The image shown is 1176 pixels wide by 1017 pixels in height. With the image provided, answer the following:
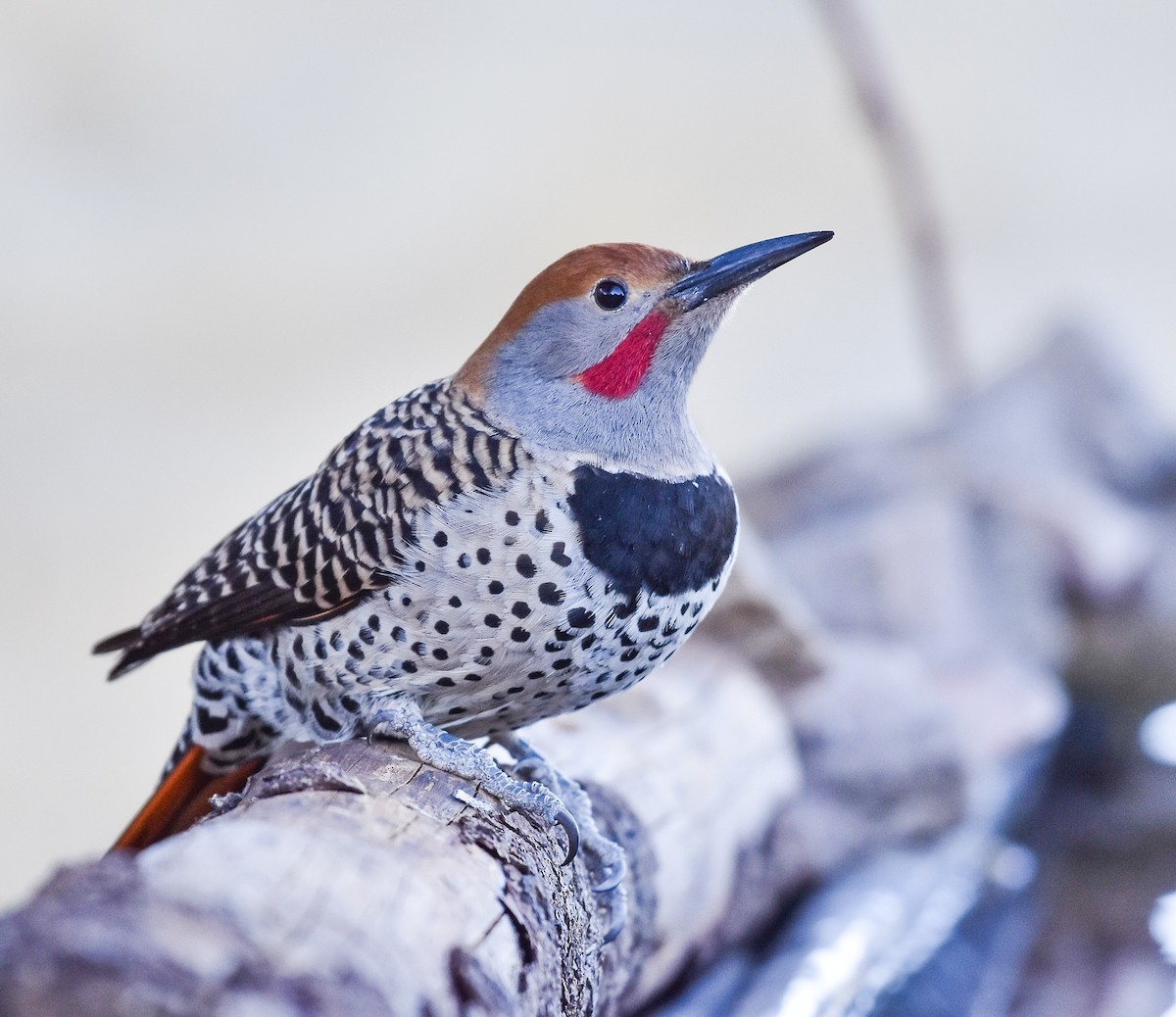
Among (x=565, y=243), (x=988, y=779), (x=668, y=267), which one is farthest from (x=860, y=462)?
(x=565, y=243)

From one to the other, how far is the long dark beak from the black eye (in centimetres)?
6

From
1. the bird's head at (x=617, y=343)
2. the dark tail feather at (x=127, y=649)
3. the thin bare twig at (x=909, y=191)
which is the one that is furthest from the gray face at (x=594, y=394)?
the thin bare twig at (x=909, y=191)

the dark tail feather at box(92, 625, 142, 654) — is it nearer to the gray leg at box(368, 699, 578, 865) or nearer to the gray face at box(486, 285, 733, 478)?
the gray leg at box(368, 699, 578, 865)

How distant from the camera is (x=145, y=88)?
667cm

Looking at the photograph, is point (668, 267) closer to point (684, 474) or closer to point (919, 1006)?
point (684, 474)

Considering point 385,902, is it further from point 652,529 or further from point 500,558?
point 652,529

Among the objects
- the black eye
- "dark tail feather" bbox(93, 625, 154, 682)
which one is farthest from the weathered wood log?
the black eye

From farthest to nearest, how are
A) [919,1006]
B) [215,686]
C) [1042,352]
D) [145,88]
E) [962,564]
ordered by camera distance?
1. [145,88]
2. [1042,352]
3. [962,564]
4. [919,1006]
5. [215,686]

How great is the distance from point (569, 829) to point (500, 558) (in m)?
0.38

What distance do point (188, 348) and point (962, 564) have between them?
4.51 metres

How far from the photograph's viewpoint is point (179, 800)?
2.04m

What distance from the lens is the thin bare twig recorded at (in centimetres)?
520

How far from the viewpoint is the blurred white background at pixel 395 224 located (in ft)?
19.7

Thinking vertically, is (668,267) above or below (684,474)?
above
